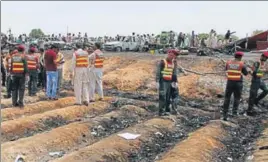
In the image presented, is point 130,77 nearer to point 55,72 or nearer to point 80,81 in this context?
point 55,72

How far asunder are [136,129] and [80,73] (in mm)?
3776

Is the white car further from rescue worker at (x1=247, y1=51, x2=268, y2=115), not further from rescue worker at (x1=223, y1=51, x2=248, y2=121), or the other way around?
rescue worker at (x1=223, y1=51, x2=248, y2=121)

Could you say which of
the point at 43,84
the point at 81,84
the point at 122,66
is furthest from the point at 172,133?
the point at 122,66

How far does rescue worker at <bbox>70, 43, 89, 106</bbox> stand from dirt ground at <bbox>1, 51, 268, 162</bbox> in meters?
0.48

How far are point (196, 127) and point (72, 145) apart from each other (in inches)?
166

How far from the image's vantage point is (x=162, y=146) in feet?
38.7

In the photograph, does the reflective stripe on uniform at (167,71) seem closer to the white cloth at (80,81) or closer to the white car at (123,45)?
the white cloth at (80,81)

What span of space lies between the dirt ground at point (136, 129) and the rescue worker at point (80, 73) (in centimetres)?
48

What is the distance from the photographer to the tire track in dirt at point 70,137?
10.4m

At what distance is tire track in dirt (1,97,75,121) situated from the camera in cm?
1431

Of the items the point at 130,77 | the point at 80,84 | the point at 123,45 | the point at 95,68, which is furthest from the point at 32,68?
the point at 123,45

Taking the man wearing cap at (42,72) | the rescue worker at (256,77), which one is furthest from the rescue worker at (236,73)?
the man wearing cap at (42,72)

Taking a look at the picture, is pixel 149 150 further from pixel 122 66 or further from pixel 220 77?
pixel 122 66

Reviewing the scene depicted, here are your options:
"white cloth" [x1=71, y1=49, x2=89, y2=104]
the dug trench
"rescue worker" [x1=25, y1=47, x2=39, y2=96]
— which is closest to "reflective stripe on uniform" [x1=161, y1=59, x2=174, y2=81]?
the dug trench
